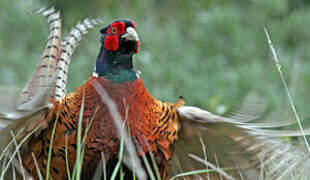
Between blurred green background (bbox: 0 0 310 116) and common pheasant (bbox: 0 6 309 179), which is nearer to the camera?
common pheasant (bbox: 0 6 309 179)

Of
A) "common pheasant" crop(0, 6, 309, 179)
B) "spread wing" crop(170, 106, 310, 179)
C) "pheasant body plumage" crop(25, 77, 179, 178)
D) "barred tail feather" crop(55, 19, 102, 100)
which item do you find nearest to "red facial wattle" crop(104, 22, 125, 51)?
"common pheasant" crop(0, 6, 309, 179)

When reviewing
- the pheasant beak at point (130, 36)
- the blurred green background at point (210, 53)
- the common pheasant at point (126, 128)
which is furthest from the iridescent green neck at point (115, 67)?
the blurred green background at point (210, 53)

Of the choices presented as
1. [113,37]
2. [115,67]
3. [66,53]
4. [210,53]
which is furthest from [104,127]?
[210,53]

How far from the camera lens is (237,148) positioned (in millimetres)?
3131

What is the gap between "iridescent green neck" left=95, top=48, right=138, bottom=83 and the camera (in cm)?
315

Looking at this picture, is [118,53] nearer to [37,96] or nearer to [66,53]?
[66,53]

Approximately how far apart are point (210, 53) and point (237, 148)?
307 centimetres

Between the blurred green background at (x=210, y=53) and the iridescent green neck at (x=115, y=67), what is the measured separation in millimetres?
1803

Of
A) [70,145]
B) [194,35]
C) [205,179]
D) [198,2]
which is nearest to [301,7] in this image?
[194,35]

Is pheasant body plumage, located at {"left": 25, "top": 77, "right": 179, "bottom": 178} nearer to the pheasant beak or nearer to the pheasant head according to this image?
the pheasant head

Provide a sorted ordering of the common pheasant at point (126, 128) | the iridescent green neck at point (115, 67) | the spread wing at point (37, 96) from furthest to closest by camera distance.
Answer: the iridescent green neck at point (115, 67) < the common pheasant at point (126, 128) < the spread wing at point (37, 96)

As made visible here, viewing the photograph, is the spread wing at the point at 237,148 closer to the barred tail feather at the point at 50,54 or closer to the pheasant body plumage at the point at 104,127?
the pheasant body plumage at the point at 104,127

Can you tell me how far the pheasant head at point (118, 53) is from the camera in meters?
3.17

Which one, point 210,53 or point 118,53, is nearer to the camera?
point 118,53
